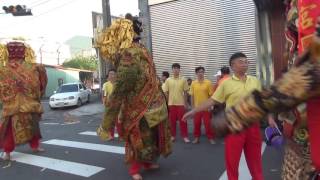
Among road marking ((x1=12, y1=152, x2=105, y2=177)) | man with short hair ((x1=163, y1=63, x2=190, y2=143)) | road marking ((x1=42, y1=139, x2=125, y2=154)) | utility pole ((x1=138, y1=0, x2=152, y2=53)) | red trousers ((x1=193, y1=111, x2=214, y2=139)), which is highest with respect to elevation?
utility pole ((x1=138, y1=0, x2=152, y2=53))

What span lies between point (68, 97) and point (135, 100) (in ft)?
61.0

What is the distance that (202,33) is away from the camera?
Result: 579 inches

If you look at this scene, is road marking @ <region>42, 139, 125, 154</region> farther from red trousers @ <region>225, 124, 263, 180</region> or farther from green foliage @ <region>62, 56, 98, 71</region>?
green foliage @ <region>62, 56, 98, 71</region>

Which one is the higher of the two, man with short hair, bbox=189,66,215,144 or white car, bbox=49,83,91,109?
man with short hair, bbox=189,66,215,144

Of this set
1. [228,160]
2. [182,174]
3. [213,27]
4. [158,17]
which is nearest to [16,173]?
[182,174]

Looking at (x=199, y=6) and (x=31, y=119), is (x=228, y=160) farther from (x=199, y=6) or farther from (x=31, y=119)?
(x=199, y=6)

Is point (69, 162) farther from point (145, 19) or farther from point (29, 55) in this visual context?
point (145, 19)

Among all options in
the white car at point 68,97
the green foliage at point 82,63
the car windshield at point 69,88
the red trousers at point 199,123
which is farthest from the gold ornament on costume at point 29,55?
the green foliage at point 82,63

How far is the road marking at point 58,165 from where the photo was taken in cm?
706

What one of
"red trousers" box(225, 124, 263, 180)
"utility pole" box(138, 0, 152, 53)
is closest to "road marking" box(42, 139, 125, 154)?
"red trousers" box(225, 124, 263, 180)

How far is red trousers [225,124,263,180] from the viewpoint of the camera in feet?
16.2

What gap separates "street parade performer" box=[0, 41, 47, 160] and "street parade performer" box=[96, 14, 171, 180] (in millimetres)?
2461

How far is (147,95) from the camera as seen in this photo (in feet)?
19.6

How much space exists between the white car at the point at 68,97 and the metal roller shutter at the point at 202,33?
8935 millimetres
